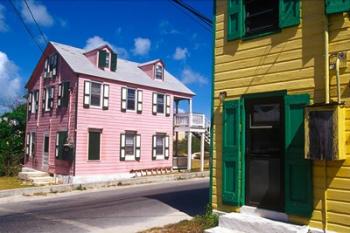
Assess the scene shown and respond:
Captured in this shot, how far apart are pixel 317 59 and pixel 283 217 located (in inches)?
122

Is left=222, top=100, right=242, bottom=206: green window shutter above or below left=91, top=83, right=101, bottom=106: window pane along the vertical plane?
below

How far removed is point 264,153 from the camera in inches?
307

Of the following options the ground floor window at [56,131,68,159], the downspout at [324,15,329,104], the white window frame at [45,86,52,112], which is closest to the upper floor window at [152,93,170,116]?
the ground floor window at [56,131,68,159]

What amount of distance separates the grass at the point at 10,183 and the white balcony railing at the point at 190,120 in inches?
449

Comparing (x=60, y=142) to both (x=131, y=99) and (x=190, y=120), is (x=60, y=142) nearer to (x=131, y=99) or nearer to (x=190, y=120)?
(x=131, y=99)

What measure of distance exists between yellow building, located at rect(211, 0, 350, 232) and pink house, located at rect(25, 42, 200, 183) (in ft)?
45.6

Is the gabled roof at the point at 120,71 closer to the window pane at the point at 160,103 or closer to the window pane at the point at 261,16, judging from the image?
the window pane at the point at 160,103

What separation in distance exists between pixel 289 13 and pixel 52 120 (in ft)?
61.4

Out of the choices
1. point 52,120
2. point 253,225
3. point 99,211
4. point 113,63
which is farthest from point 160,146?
point 253,225

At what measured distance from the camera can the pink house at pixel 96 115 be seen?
834 inches

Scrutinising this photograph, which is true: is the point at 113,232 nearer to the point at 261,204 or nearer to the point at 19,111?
the point at 261,204

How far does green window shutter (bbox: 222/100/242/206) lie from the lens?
802 cm

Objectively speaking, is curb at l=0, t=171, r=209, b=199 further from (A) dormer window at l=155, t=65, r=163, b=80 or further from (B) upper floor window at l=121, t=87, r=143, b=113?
(A) dormer window at l=155, t=65, r=163, b=80

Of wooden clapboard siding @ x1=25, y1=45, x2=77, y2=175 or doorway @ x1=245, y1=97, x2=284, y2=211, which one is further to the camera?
wooden clapboard siding @ x1=25, y1=45, x2=77, y2=175
